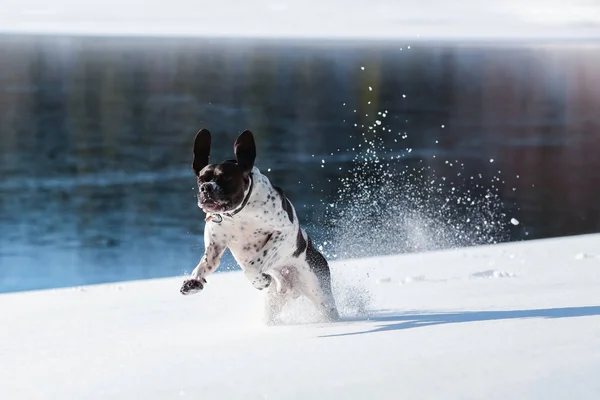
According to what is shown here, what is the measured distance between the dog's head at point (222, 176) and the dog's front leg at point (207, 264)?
0.84 feet

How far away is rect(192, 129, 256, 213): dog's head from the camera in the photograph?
5.48 meters

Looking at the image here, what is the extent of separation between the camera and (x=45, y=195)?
1579 centimetres

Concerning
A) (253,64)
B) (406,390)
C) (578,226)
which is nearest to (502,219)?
(578,226)

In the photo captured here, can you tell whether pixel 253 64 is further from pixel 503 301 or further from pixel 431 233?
pixel 503 301

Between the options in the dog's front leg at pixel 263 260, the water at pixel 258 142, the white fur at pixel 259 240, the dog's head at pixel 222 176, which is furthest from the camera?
the water at pixel 258 142

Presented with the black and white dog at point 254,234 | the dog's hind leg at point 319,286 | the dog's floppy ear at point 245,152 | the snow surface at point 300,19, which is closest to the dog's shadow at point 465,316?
the dog's hind leg at point 319,286

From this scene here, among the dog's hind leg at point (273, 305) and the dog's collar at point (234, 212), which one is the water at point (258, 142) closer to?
the dog's hind leg at point (273, 305)

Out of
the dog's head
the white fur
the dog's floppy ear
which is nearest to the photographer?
the dog's head

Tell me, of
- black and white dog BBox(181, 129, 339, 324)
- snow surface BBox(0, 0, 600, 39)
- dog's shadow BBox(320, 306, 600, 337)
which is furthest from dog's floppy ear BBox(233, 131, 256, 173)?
snow surface BBox(0, 0, 600, 39)

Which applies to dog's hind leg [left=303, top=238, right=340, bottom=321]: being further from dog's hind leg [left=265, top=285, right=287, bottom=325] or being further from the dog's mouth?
the dog's mouth

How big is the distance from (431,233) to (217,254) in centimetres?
740

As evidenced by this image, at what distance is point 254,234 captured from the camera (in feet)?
19.1

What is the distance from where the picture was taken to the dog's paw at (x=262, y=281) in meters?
5.90

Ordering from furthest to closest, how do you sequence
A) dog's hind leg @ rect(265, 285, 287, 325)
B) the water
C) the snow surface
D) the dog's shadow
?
the snow surface, the water, dog's hind leg @ rect(265, 285, 287, 325), the dog's shadow
